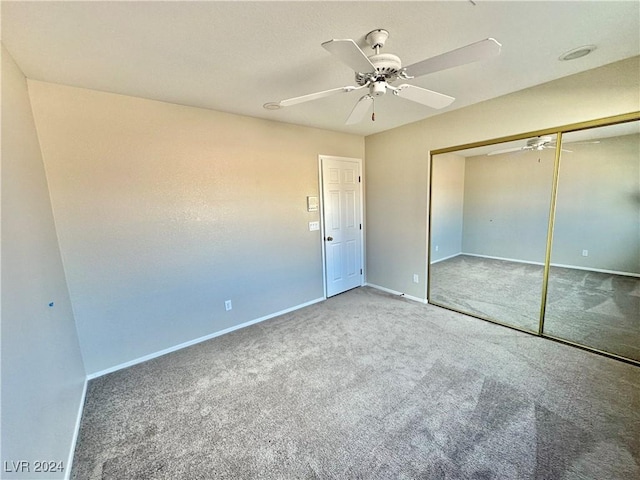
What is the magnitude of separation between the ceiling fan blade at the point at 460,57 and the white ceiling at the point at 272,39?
1.00 feet

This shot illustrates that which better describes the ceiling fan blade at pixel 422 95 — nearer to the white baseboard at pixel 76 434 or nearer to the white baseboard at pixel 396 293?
the white baseboard at pixel 396 293

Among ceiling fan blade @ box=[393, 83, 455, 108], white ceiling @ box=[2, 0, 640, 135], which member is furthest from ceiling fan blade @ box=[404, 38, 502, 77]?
white ceiling @ box=[2, 0, 640, 135]

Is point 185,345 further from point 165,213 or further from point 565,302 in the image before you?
point 565,302

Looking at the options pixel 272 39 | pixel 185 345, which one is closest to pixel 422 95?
pixel 272 39

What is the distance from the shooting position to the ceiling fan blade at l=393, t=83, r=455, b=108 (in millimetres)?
1666

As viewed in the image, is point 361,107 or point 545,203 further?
point 545,203

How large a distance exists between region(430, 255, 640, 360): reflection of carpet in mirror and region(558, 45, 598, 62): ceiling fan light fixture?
1.95 metres

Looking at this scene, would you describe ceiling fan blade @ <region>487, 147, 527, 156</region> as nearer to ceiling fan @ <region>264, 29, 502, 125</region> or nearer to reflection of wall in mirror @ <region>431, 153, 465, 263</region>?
reflection of wall in mirror @ <region>431, 153, 465, 263</region>

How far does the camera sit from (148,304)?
2.55 m

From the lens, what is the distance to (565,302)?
2.97 metres

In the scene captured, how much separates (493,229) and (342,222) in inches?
82.6

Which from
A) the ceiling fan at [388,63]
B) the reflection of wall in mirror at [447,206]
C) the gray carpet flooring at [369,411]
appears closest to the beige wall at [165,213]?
the gray carpet flooring at [369,411]

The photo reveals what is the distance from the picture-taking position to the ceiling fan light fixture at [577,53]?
1.85 metres

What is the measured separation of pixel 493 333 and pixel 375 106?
2.85 metres
